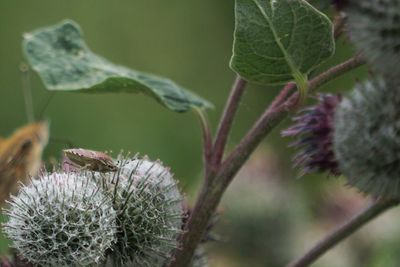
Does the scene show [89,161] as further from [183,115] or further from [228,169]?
[183,115]

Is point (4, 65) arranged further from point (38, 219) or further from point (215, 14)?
point (38, 219)

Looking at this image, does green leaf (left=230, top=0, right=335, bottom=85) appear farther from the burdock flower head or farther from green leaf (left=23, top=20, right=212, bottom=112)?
green leaf (left=23, top=20, right=212, bottom=112)

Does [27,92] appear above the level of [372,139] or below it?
below

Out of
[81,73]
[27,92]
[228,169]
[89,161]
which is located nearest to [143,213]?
[89,161]

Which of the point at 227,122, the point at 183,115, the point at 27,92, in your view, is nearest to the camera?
the point at 227,122

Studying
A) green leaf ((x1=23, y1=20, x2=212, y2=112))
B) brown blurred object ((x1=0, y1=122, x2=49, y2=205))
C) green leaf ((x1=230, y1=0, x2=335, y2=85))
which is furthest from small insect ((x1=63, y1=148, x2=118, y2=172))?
brown blurred object ((x1=0, y1=122, x2=49, y2=205))

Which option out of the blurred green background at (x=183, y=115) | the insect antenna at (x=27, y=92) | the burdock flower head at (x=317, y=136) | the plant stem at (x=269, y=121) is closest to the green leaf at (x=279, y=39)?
the plant stem at (x=269, y=121)
